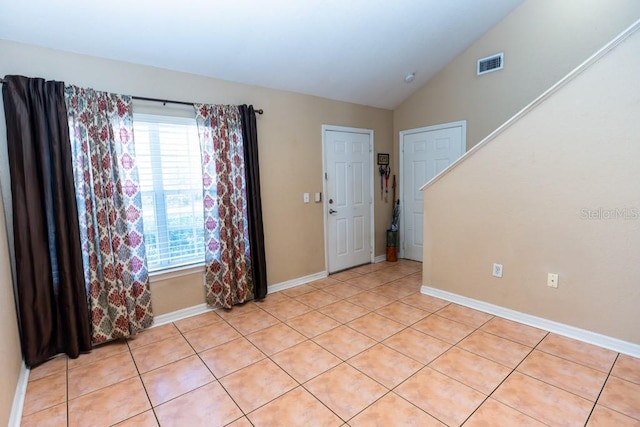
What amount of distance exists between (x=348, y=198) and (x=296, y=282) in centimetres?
135

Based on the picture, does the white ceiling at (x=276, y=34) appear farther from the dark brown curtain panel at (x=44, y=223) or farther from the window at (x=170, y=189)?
the window at (x=170, y=189)

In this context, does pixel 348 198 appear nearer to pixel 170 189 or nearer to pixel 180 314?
pixel 170 189

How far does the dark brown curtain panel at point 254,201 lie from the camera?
3.25m

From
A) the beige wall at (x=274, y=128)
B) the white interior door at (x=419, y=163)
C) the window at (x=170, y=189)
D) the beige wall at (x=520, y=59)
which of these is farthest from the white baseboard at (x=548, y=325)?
the window at (x=170, y=189)

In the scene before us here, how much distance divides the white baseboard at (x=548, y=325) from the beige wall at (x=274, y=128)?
1.66 metres

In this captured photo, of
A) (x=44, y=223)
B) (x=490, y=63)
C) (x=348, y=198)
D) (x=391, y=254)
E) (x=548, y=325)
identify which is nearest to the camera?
(x=44, y=223)

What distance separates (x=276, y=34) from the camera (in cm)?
282

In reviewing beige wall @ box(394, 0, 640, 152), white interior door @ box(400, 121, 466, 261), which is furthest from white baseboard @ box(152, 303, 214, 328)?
beige wall @ box(394, 0, 640, 152)

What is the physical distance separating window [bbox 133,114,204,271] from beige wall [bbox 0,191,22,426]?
0.91 m

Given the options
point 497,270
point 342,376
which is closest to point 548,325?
point 497,270

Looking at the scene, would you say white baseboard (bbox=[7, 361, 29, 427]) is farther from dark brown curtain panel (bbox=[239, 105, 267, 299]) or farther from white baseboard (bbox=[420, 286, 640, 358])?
white baseboard (bbox=[420, 286, 640, 358])

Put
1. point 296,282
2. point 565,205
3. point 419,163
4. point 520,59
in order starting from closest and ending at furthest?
point 565,205, point 520,59, point 296,282, point 419,163

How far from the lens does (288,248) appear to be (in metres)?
3.85

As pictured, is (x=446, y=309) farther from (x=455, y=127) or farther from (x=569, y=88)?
(x=455, y=127)
